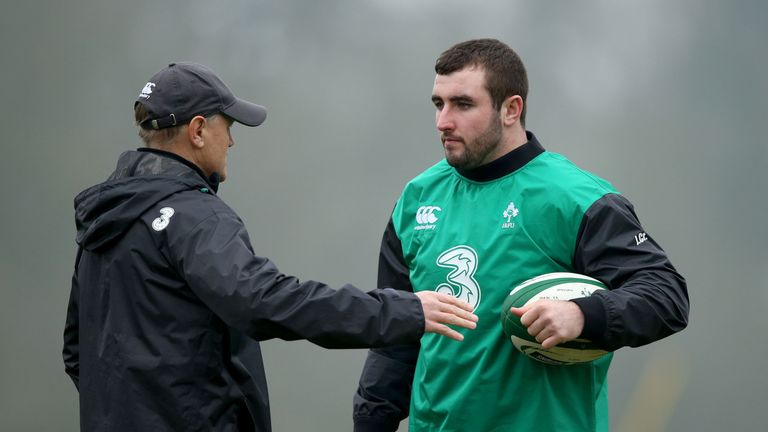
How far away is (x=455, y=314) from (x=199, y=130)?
32.1 inches

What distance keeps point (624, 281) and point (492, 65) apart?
0.75 metres

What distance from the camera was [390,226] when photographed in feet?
10.1

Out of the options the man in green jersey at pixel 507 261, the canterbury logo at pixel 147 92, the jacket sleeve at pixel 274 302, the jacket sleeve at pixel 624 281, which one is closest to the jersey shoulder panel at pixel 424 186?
the man in green jersey at pixel 507 261

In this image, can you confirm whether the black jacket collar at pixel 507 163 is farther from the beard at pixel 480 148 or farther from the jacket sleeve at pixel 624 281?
the jacket sleeve at pixel 624 281

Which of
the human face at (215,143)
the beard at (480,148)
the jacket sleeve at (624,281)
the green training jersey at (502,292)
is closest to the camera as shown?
the jacket sleeve at (624,281)

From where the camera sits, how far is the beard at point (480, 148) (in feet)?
9.17

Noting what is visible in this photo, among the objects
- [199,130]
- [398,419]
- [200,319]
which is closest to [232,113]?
[199,130]

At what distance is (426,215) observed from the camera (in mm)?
2920

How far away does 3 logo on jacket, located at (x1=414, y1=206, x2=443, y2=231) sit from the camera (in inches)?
114

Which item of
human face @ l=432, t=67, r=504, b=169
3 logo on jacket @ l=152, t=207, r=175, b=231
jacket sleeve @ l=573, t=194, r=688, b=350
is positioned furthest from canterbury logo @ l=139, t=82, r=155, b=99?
jacket sleeve @ l=573, t=194, r=688, b=350

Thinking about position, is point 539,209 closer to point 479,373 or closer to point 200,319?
point 479,373

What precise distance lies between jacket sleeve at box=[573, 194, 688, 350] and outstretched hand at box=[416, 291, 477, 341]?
1.01 feet

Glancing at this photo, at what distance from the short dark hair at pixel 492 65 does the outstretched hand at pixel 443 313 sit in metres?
0.75

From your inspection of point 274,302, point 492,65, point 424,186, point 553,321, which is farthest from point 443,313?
point 492,65
